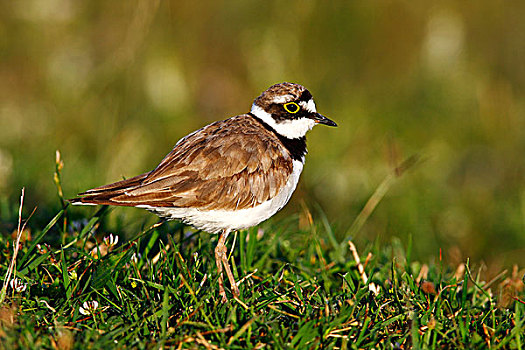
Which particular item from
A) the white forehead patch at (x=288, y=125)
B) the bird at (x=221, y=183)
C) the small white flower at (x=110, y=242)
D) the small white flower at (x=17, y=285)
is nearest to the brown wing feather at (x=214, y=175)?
the bird at (x=221, y=183)

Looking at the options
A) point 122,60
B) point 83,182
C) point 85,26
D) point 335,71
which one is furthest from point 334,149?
point 85,26

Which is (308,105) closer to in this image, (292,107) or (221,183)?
(292,107)

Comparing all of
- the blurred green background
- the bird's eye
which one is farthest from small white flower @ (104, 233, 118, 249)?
the bird's eye

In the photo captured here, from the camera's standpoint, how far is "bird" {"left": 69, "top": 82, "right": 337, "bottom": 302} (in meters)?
4.30

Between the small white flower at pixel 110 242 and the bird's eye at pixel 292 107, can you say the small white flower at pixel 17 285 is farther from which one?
the bird's eye at pixel 292 107

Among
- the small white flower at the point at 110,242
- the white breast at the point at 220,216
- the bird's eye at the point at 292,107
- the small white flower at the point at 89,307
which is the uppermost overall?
the bird's eye at the point at 292,107

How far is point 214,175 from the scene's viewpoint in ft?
14.9

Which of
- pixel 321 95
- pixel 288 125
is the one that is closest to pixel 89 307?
pixel 288 125

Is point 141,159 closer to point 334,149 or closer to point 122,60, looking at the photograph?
point 122,60

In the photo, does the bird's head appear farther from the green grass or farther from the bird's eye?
the green grass

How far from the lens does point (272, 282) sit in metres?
4.54

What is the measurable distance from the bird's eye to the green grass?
3.38ft

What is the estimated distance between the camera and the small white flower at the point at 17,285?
153 inches

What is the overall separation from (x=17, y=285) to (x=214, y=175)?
59.5 inches
